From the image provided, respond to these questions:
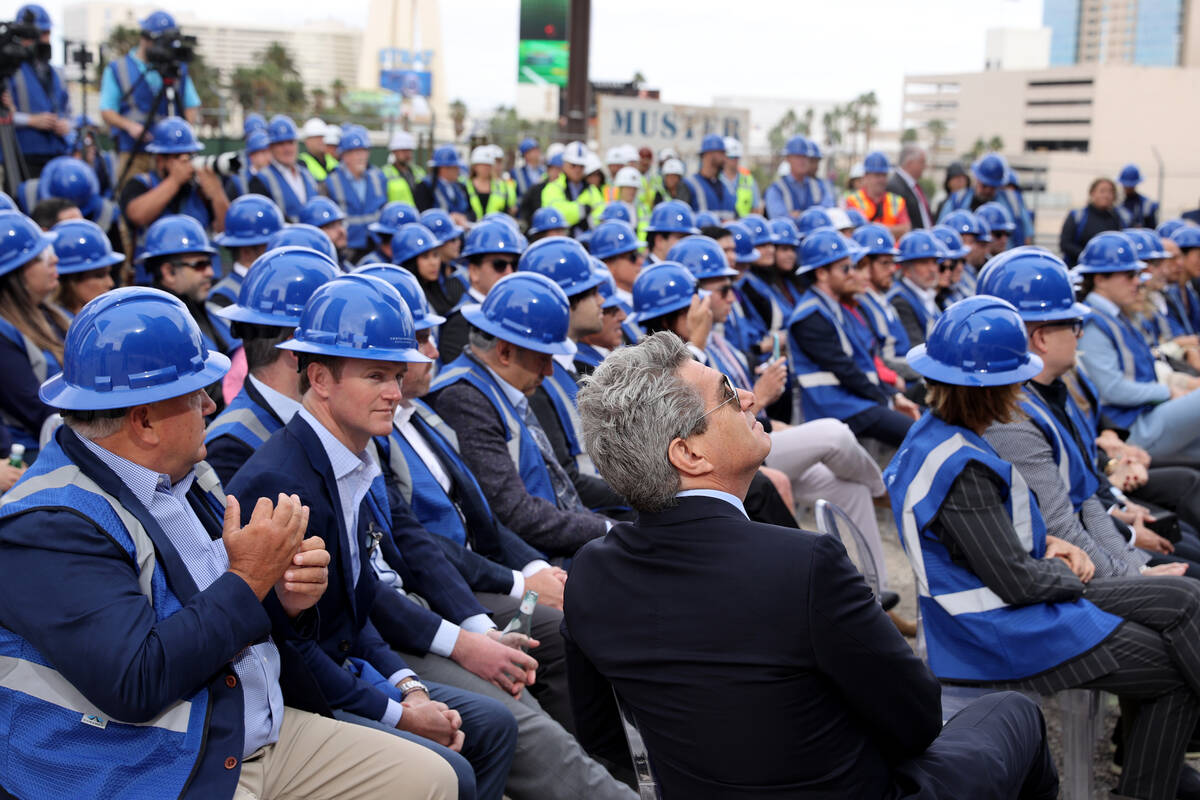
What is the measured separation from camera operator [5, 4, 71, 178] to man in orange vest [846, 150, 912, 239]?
839 centimetres

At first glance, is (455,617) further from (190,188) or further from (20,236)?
(190,188)

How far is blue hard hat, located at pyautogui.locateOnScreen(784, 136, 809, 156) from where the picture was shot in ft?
43.1

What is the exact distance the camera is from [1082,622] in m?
3.54

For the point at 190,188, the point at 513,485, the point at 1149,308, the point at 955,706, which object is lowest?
the point at 955,706

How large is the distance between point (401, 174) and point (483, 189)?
3.20 feet

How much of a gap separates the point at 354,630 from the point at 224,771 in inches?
29.3

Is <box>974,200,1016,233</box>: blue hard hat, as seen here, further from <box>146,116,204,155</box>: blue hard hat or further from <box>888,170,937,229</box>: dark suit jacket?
<box>146,116,204,155</box>: blue hard hat

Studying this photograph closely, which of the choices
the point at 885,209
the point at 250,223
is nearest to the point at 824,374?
the point at 250,223

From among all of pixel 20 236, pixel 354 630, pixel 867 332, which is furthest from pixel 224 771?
pixel 867 332

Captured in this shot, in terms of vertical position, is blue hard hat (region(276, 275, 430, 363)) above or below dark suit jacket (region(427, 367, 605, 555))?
above

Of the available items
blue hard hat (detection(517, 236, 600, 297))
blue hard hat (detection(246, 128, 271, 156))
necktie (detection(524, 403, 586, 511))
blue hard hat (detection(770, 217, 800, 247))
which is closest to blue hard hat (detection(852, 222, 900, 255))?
blue hard hat (detection(770, 217, 800, 247))

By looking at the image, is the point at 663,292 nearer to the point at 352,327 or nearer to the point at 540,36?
the point at 352,327

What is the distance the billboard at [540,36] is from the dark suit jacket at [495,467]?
1840 centimetres

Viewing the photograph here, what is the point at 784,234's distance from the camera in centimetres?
952
